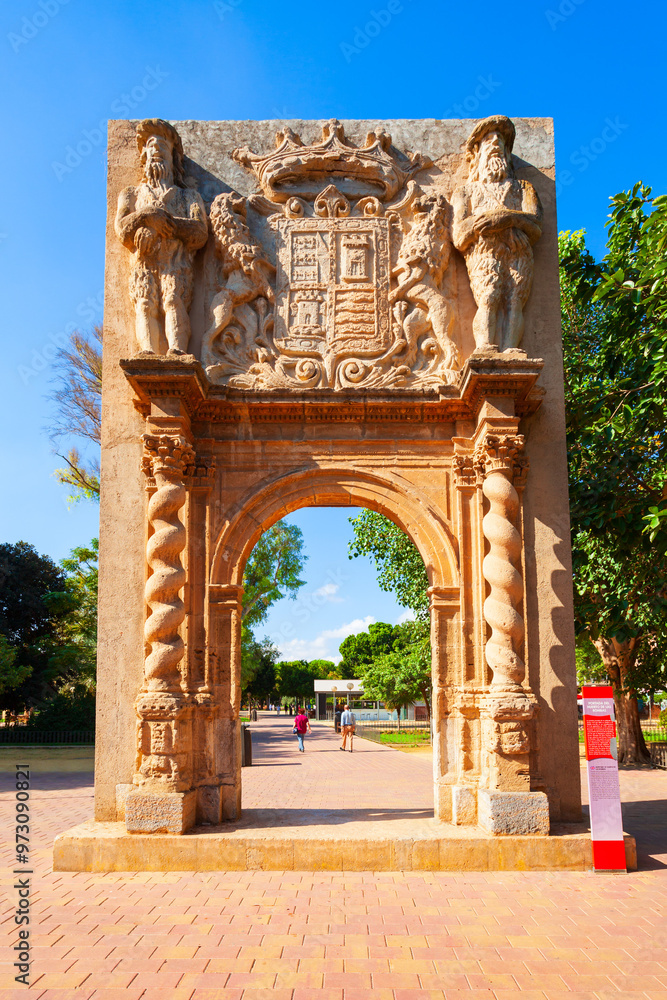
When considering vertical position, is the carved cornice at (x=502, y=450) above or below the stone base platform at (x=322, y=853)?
above

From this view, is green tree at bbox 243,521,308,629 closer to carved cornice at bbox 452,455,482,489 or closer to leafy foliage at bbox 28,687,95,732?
leafy foliage at bbox 28,687,95,732

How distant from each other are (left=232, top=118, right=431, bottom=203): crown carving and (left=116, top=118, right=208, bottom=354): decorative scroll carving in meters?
0.94

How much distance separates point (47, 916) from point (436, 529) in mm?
4836

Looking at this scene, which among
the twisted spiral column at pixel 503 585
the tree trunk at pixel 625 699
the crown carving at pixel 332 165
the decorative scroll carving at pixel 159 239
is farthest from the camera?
the tree trunk at pixel 625 699

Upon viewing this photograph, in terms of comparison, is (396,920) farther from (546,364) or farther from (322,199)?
(322,199)

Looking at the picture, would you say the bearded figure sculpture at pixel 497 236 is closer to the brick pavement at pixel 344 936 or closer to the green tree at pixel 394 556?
the brick pavement at pixel 344 936

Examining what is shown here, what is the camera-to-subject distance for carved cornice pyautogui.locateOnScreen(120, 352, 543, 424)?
775 cm

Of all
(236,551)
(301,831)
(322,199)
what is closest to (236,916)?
(301,831)

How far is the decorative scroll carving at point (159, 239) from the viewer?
27.3 feet

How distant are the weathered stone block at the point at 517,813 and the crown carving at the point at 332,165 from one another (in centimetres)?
649

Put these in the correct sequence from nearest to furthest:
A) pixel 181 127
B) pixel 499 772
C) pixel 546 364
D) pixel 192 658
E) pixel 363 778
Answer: pixel 499 772
pixel 192 658
pixel 546 364
pixel 181 127
pixel 363 778

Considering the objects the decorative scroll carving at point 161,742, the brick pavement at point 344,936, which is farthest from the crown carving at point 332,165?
the brick pavement at point 344,936

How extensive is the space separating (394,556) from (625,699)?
20.7 feet

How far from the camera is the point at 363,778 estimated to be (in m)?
14.4
